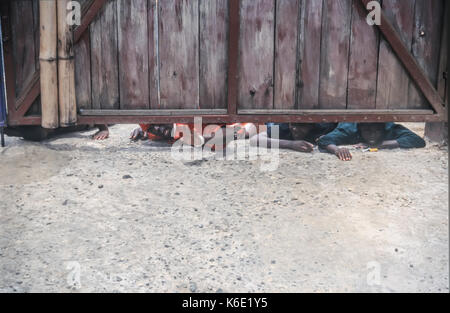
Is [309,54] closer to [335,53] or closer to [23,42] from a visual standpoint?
[335,53]

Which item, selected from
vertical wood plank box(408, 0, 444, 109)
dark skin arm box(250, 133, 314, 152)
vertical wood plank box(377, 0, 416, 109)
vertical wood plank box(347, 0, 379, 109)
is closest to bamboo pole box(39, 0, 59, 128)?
vertical wood plank box(347, 0, 379, 109)

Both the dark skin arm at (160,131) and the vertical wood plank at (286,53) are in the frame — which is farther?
the dark skin arm at (160,131)

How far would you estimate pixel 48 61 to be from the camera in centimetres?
439

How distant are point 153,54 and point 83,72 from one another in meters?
0.57

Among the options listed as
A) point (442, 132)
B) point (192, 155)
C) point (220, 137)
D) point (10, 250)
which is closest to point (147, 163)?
point (192, 155)

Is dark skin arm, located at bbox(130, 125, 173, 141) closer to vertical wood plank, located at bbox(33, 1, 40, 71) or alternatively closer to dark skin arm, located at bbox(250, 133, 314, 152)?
dark skin arm, located at bbox(250, 133, 314, 152)

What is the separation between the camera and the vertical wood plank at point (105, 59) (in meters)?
4.64

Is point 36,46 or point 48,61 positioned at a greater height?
point 36,46

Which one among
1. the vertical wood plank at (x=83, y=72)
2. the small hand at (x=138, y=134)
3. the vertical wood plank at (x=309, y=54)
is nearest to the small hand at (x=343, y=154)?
the vertical wood plank at (x=309, y=54)

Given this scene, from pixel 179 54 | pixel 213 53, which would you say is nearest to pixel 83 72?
pixel 179 54

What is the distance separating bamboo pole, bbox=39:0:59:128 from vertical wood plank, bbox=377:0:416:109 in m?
2.56

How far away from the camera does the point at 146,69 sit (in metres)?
4.75

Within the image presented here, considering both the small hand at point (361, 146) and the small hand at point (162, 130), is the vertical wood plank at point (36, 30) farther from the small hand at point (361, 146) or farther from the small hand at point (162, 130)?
the small hand at point (361, 146)

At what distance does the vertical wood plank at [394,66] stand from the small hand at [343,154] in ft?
2.78
